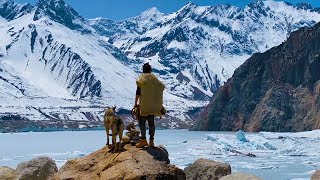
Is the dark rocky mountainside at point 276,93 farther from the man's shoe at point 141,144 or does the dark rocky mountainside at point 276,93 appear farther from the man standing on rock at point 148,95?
the man standing on rock at point 148,95

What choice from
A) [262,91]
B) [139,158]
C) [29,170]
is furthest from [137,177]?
[262,91]

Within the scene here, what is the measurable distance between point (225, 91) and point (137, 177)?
170 meters

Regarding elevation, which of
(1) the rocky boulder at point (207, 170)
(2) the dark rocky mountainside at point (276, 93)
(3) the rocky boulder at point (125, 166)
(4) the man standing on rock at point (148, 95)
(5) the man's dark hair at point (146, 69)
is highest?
(2) the dark rocky mountainside at point (276, 93)

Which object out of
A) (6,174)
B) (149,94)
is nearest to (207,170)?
(6,174)

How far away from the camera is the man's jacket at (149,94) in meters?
13.4

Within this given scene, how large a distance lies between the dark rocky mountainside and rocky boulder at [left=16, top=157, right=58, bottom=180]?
123491mm

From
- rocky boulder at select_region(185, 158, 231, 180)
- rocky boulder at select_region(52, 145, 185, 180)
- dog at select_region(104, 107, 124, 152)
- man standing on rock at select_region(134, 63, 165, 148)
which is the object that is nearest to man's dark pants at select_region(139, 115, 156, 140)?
man standing on rock at select_region(134, 63, 165, 148)

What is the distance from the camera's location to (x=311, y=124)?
5458 inches

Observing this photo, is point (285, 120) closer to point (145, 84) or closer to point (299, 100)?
point (299, 100)

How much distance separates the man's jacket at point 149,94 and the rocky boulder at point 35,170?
7815 mm

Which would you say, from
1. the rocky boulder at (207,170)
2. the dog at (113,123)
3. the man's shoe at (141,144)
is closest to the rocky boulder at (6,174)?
the rocky boulder at (207,170)

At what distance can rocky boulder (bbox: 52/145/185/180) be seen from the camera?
40.6ft

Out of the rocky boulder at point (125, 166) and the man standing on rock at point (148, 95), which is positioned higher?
the man standing on rock at point (148, 95)

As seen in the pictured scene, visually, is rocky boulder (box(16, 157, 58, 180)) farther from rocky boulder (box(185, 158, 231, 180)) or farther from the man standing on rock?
the man standing on rock
